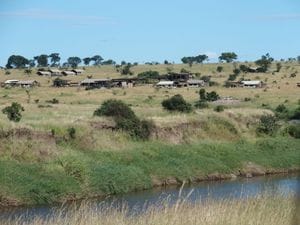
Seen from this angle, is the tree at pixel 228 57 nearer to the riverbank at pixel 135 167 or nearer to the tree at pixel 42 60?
the tree at pixel 42 60

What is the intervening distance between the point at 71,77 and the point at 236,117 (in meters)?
69.8

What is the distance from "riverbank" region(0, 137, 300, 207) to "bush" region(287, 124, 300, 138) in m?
1.44

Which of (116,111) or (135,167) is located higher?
(116,111)

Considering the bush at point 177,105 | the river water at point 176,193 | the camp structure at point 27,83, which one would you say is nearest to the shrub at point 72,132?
the river water at point 176,193

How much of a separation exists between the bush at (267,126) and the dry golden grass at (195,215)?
3883 centimetres

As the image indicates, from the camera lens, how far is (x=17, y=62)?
154m

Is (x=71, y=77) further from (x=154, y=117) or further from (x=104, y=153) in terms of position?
(x=104, y=153)

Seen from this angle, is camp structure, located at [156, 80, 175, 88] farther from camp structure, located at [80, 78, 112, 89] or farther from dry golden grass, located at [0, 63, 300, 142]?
camp structure, located at [80, 78, 112, 89]

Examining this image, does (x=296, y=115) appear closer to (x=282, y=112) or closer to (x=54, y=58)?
(x=282, y=112)

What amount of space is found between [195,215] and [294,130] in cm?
4220

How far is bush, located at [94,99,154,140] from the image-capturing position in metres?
45.6

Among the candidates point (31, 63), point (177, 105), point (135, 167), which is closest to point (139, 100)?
point (177, 105)

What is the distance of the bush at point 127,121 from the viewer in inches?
1794

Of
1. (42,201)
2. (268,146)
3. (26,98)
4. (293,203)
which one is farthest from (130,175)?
(26,98)
